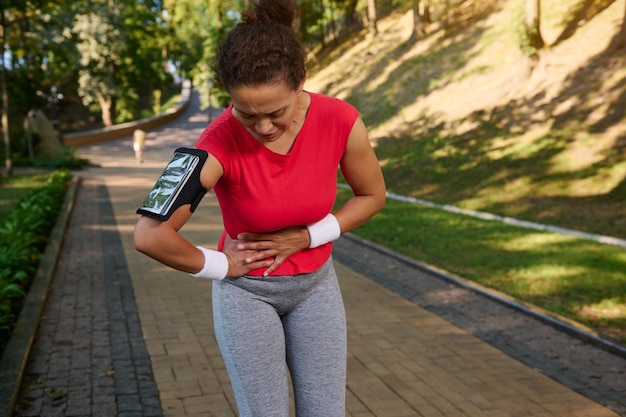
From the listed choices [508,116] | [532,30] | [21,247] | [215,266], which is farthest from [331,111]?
[532,30]

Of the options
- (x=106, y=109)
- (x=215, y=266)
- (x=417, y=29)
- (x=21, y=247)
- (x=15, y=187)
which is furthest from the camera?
(x=106, y=109)

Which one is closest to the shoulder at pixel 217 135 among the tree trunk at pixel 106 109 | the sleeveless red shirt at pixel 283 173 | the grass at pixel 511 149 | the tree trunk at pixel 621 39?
the sleeveless red shirt at pixel 283 173

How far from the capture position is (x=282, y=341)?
2.42 m

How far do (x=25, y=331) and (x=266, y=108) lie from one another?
4746 millimetres

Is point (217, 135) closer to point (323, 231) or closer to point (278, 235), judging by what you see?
point (278, 235)

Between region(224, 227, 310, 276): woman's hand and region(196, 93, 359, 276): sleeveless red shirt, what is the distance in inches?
1.1

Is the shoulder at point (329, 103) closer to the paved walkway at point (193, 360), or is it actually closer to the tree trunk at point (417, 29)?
the paved walkway at point (193, 360)

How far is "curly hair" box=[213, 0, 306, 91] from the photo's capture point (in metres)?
2.04

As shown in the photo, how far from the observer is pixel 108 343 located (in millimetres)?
5961

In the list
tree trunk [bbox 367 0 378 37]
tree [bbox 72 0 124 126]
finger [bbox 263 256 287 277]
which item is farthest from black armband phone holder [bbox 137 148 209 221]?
tree [bbox 72 0 124 126]

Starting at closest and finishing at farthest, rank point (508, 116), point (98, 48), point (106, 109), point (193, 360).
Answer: point (193, 360) < point (508, 116) < point (98, 48) < point (106, 109)

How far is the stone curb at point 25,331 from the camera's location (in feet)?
15.3

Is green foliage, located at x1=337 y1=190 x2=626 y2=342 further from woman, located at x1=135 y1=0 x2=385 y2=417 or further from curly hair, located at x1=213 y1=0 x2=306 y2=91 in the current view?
curly hair, located at x1=213 y1=0 x2=306 y2=91

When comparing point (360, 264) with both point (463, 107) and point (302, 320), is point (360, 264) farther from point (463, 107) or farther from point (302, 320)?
point (463, 107)
